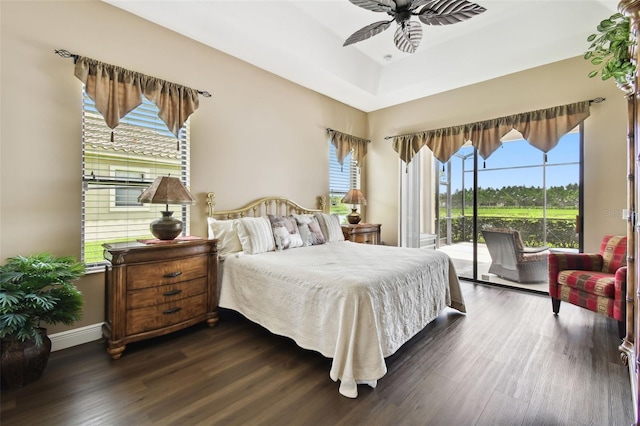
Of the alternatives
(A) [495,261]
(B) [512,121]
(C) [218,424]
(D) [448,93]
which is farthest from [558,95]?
(C) [218,424]

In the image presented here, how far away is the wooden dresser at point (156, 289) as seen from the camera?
2.14 metres

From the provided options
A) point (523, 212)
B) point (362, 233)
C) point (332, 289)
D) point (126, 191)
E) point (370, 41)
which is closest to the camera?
point (332, 289)

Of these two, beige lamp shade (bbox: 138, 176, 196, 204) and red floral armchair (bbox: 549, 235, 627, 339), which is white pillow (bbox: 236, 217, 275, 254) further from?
red floral armchair (bbox: 549, 235, 627, 339)

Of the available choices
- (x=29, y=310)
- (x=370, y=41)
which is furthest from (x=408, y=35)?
(x=29, y=310)

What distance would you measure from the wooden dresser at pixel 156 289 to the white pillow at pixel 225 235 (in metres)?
0.26

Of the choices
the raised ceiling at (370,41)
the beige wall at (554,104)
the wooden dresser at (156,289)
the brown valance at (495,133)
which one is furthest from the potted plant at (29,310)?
the brown valance at (495,133)

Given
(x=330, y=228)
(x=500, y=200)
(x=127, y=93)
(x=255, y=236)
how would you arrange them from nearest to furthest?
(x=127, y=93), (x=255, y=236), (x=330, y=228), (x=500, y=200)

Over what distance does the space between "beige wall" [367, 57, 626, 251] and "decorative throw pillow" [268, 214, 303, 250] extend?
2.40 m

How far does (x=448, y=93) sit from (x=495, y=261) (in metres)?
2.65

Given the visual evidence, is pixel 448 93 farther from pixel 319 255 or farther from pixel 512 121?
pixel 319 255

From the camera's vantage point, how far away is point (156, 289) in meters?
2.33

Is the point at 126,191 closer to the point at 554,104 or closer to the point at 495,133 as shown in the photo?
the point at 495,133

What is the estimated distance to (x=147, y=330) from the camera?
89.7 inches

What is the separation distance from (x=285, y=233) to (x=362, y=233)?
1679mm
